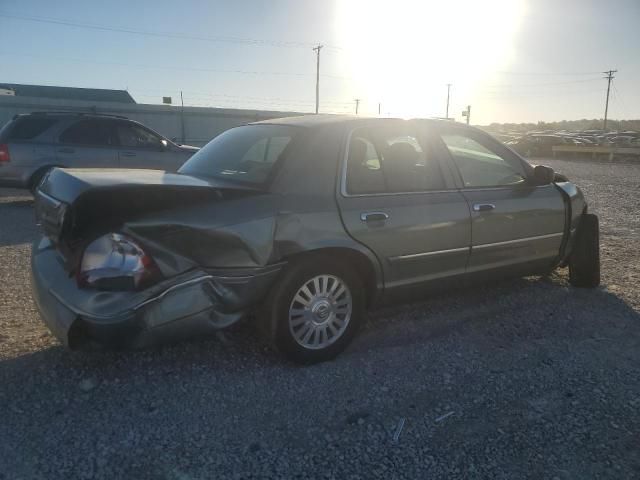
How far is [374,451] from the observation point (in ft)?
7.98

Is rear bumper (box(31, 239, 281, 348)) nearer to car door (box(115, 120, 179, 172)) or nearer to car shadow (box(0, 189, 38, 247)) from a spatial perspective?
car shadow (box(0, 189, 38, 247))

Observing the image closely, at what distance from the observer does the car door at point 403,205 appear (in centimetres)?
334

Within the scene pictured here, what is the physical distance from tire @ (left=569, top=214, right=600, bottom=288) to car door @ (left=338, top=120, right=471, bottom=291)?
1.61 meters

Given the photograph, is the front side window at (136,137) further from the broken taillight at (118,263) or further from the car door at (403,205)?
the broken taillight at (118,263)

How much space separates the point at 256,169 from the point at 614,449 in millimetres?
2557

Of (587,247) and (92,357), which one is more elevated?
(587,247)

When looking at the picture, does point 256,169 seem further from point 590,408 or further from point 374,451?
point 590,408

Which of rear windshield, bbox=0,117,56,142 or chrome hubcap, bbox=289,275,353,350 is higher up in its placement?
rear windshield, bbox=0,117,56,142

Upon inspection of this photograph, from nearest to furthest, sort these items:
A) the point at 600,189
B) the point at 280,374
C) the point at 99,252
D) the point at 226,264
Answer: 1. the point at 99,252
2. the point at 226,264
3. the point at 280,374
4. the point at 600,189

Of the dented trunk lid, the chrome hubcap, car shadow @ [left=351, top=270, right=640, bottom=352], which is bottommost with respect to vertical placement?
car shadow @ [left=351, top=270, right=640, bottom=352]

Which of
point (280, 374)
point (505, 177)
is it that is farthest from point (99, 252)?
point (505, 177)

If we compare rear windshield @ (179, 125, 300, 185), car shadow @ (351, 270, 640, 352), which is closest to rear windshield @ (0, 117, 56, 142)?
rear windshield @ (179, 125, 300, 185)

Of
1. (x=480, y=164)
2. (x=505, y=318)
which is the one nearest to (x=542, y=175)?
(x=480, y=164)

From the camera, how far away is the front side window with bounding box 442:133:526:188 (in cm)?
394
